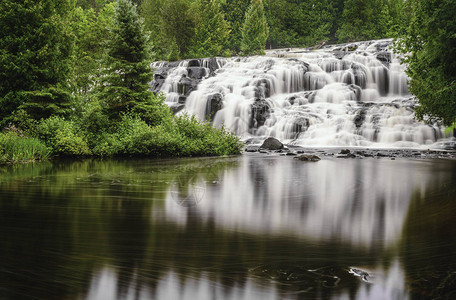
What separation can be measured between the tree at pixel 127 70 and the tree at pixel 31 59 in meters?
2.28

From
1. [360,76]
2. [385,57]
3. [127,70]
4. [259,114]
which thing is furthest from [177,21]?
[127,70]

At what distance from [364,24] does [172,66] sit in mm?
48116

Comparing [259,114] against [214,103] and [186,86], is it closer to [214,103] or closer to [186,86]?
[214,103]

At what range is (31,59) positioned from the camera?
1762 centimetres

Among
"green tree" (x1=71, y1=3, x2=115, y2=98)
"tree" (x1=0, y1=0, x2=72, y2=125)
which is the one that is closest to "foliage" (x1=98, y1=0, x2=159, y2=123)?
"tree" (x1=0, y1=0, x2=72, y2=125)

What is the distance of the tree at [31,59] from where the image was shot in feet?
56.3

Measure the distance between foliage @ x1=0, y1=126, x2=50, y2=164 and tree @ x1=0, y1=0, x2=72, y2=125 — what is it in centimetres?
222

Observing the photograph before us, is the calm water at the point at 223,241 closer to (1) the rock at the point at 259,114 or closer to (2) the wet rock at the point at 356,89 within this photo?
(1) the rock at the point at 259,114

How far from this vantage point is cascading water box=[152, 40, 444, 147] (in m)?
25.7

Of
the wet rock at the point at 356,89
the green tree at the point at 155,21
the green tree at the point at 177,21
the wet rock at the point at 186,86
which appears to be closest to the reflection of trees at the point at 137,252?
the wet rock at the point at 356,89

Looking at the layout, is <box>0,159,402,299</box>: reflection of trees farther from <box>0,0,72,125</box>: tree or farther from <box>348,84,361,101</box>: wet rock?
<box>348,84,361,101</box>: wet rock

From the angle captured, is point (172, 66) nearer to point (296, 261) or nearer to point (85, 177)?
point (85, 177)

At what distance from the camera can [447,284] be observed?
3262 millimetres

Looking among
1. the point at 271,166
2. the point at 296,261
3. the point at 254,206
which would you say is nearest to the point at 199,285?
the point at 296,261
